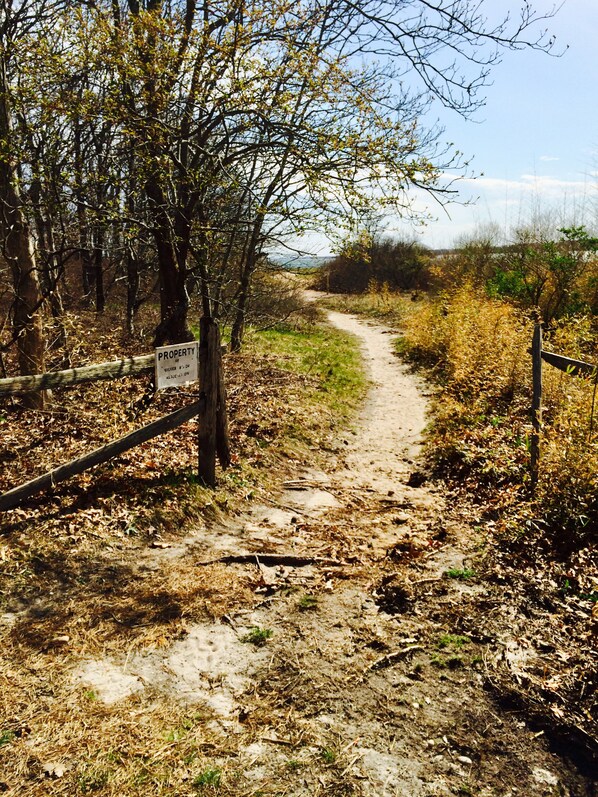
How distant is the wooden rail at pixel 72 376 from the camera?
4.52 m

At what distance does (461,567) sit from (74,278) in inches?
888

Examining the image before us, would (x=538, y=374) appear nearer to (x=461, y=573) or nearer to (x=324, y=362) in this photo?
(x=461, y=573)

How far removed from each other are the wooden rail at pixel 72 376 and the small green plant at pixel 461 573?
3.57 m

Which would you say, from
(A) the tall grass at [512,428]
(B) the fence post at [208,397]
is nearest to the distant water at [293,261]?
(A) the tall grass at [512,428]

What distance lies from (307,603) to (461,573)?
4.59 ft

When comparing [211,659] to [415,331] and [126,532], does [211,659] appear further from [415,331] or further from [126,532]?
[415,331]

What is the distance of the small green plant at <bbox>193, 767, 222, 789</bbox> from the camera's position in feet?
Answer: 8.98

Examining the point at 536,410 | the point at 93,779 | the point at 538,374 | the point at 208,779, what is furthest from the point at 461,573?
the point at 93,779

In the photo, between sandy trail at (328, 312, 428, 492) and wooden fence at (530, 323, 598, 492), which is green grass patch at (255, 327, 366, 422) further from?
wooden fence at (530, 323, 598, 492)

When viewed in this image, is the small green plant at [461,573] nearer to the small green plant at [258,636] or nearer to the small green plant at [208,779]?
the small green plant at [258,636]

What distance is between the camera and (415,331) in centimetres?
1730

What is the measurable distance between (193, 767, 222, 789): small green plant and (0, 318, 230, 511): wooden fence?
9.23 feet

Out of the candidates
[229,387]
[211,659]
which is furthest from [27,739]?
[229,387]

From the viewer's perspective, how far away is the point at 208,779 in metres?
2.77
